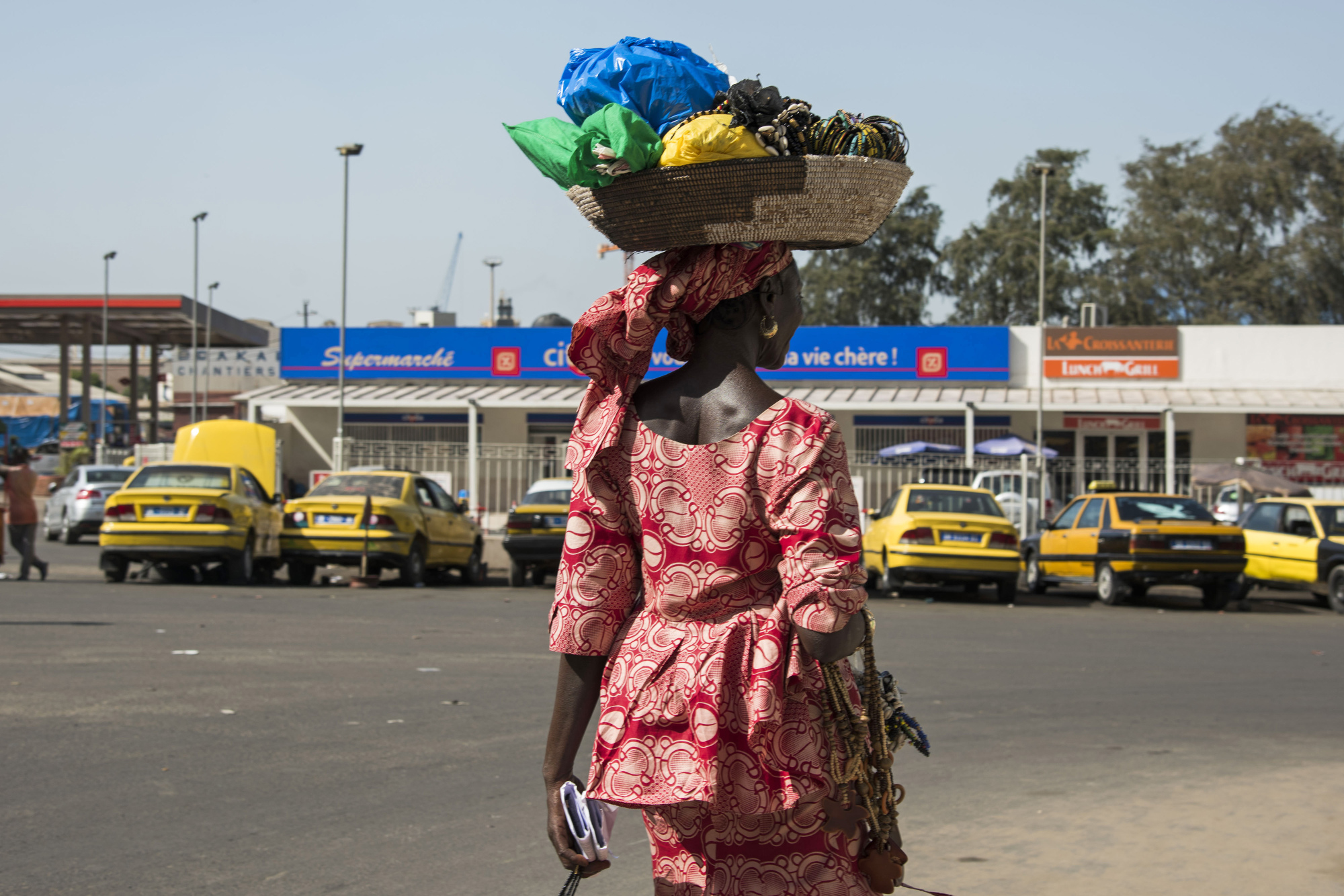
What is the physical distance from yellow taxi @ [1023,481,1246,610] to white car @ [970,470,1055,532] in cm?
668

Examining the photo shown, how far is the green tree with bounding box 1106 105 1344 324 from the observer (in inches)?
1843

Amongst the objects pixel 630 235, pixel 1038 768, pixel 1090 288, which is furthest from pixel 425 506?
pixel 1090 288

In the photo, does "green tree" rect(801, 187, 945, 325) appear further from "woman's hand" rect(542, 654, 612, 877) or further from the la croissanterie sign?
"woman's hand" rect(542, 654, 612, 877)

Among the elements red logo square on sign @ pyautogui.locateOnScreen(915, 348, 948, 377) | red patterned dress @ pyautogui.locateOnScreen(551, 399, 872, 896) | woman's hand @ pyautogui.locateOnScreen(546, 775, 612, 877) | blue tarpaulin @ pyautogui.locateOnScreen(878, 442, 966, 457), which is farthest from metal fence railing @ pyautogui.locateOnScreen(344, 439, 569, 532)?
red patterned dress @ pyautogui.locateOnScreen(551, 399, 872, 896)

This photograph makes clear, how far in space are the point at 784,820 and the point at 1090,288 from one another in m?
51.4

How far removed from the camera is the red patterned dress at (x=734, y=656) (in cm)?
231

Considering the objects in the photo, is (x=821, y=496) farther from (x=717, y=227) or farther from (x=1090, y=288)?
(x=1090, y=288)

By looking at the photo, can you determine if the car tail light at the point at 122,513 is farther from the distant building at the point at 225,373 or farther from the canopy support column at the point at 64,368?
the distant building at the point at 225,373

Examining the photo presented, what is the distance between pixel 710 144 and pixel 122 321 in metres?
44.8

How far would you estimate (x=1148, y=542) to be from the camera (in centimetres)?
1625

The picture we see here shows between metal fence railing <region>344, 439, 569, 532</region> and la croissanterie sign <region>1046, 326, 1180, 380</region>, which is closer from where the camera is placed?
metal fence railing <region>344, 439, 569, 532</region>

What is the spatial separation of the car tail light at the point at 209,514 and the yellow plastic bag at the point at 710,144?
14642 millimetres

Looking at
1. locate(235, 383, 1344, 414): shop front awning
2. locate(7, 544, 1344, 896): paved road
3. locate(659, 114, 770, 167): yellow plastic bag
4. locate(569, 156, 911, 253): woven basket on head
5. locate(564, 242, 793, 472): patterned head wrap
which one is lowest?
locate(7, 544, 1344, 896): paved road

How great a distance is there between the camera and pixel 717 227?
8.15ft
